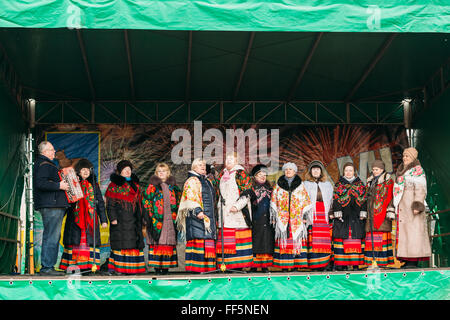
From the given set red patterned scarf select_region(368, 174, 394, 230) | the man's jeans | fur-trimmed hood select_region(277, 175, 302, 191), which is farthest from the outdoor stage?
fur-trimmed hood select_region(277, 175, 302, 191)

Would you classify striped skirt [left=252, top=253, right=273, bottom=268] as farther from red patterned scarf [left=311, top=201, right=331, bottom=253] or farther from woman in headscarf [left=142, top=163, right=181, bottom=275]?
woman in headscarf [left=142, top=163, right=181, bottom=275]

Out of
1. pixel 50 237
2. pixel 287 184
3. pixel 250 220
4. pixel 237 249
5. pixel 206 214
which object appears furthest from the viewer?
pixel 287 184

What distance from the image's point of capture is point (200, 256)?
8281 millimetres

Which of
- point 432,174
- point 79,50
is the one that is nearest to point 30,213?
point 79,50

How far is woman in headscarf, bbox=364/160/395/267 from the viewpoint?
29.0 ft

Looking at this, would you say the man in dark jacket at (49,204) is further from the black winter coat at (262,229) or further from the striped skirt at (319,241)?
the striped skirt at (319,241)

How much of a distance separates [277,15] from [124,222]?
3.48 metres

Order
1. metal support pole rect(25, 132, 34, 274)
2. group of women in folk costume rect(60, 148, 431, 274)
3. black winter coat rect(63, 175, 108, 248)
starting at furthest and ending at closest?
metal support pole rect(25, 132, 34, 274)
black winter coat rect(63, 175, 108, 248)
group of women in folk costume rect(60, 148, 431, 274)

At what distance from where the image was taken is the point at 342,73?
1153cm

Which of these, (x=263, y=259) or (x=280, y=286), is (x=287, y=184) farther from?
(x=280, y=286)

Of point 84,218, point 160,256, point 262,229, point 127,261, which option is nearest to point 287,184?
point 262,229

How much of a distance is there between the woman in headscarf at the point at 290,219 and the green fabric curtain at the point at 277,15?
232 cm

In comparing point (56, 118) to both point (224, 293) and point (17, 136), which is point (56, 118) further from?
point (224, 293)

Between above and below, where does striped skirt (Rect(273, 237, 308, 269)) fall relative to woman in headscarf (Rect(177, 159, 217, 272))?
below
